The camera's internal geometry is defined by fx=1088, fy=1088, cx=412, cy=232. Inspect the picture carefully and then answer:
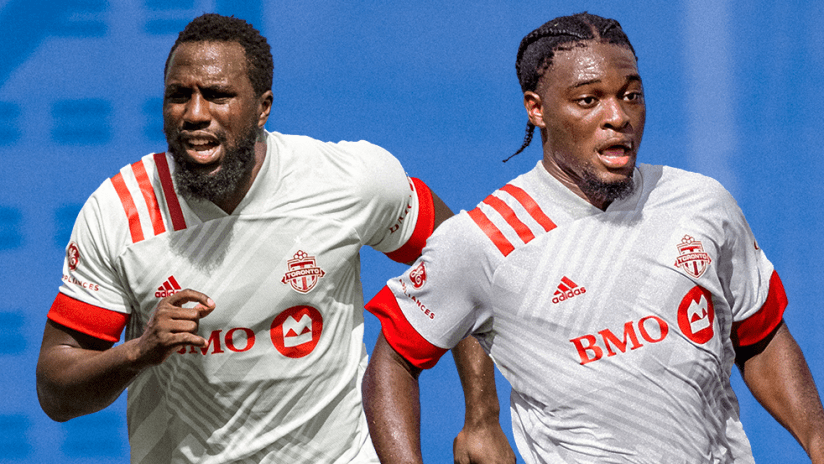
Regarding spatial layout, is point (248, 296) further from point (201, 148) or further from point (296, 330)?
point (201, 148)

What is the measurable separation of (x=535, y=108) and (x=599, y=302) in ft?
1.48

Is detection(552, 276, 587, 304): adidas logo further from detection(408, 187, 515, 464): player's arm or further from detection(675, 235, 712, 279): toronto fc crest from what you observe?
detection(408, 187, 515, 464): player's arm

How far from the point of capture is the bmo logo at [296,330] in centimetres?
250

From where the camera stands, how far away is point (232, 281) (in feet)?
8.11

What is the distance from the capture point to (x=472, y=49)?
3.79m

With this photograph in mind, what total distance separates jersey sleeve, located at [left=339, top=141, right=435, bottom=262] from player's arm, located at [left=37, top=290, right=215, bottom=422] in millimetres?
527

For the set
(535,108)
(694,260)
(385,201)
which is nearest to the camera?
(694,260)

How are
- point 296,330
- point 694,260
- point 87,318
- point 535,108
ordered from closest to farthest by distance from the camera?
point 694,260
point 535,108
point 87,318
point 296,330

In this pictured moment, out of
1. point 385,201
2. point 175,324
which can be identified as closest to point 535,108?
point 385,201

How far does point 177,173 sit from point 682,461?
126 centimetres

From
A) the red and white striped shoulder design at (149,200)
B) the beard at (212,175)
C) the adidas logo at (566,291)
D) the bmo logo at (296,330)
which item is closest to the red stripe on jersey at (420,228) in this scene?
the bmo logo at (296,330)

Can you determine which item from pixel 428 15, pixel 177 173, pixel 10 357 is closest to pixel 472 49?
pixel 428 15

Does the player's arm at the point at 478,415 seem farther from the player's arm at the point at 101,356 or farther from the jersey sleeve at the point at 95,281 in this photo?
the jersey sleeve at the point at 95,281

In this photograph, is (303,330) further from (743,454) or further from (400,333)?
(743,454)
